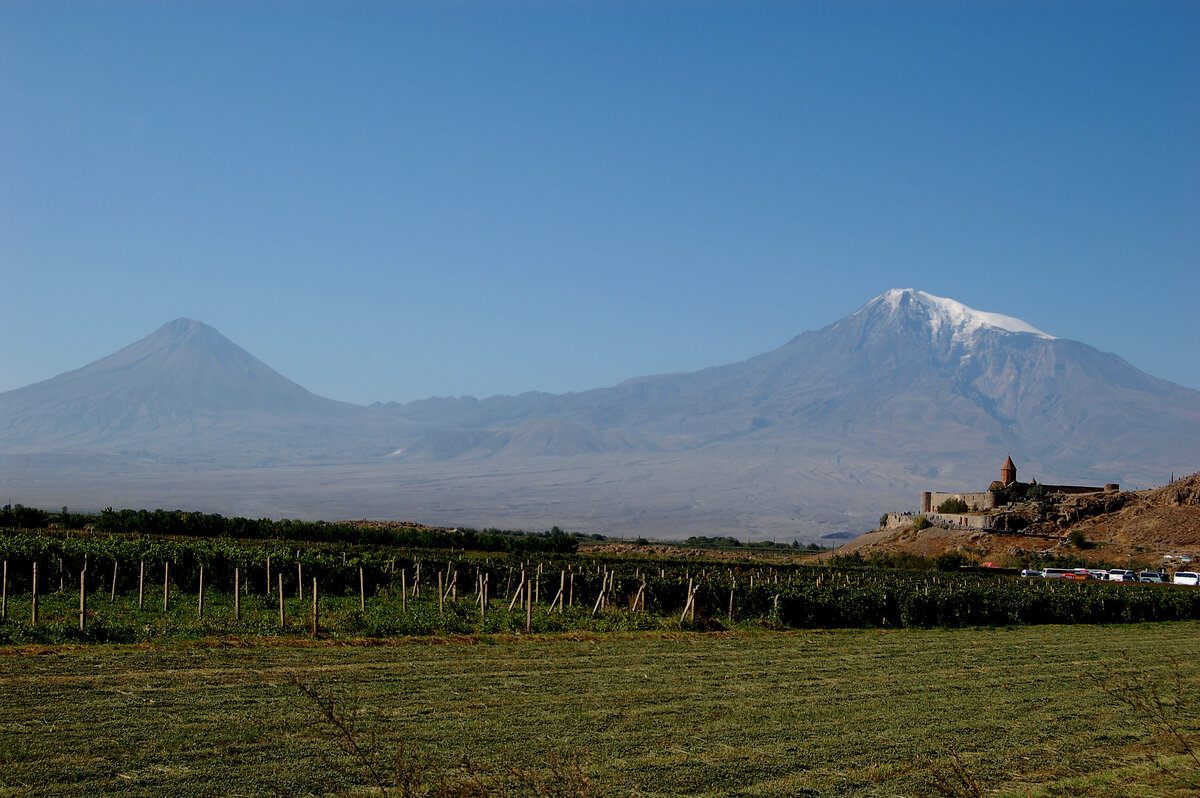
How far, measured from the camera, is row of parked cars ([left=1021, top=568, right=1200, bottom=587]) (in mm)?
50281

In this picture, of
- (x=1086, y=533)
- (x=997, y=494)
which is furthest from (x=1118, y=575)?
(x=997, y=494)

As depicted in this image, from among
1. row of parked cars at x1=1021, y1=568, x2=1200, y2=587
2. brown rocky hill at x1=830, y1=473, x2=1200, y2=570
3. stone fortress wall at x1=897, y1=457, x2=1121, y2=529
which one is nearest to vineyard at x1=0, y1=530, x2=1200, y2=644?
row of parked cars at x1=1021, y1=568, x2=1200, y2=587

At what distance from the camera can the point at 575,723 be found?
1245 centimetres

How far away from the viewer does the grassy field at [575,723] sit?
979 centimetres

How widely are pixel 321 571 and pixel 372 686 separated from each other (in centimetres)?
1649

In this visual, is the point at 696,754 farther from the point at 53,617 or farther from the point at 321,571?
the point at 321,571

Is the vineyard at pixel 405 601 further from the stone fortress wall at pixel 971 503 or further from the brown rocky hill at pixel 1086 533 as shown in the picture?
the stone fortress wall at pixel 971 503

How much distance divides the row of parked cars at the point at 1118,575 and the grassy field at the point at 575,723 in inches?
1357

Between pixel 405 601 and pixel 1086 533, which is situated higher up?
pixel 1086 533

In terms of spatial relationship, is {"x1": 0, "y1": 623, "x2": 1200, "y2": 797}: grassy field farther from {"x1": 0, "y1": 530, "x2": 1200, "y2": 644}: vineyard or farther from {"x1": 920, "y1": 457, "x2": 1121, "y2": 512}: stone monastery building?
{"x1": 920, "y1": 457, "x2": 1121, "y2": 512}: stone monastery building

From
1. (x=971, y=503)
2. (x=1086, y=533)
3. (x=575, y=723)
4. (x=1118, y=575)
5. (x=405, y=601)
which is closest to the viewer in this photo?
(x=575, y=723)

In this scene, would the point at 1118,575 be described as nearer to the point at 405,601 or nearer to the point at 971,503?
the point at 971,503

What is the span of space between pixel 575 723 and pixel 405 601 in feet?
43.2

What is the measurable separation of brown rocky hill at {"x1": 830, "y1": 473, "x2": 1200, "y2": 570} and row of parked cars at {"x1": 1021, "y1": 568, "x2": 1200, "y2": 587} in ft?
26.1
